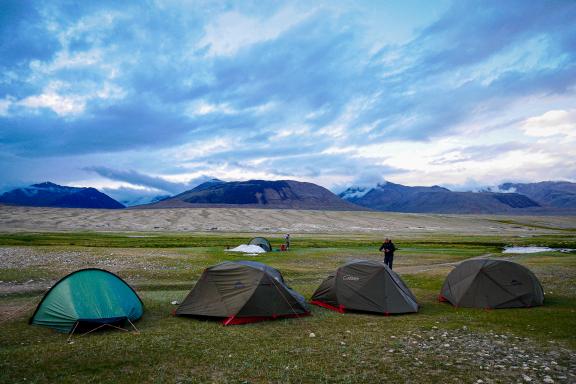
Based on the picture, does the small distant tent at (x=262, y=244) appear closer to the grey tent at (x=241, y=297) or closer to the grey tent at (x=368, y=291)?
the grey tent at (x=368, y=291)

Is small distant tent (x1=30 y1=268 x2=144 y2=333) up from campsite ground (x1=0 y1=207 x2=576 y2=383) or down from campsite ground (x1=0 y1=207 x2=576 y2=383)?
up

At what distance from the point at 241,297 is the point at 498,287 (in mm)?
13455

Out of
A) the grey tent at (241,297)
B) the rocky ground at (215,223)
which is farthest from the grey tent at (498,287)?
the rocky ground at (215,223)

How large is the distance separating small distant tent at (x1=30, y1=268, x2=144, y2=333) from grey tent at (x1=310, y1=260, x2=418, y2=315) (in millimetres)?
9667

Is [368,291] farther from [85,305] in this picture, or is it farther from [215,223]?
[215,223]

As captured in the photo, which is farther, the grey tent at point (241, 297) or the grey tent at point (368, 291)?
the grey tent at point (368, 291)

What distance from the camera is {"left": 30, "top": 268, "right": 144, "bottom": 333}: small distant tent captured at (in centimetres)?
1489

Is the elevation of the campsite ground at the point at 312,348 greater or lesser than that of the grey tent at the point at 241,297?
lesser

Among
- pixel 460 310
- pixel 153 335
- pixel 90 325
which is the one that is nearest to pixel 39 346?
pixel 90 325

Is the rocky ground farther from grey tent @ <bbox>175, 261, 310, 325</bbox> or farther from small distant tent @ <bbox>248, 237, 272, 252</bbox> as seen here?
grey tent @ <bbox>175, 261, 310, 325</bbox>

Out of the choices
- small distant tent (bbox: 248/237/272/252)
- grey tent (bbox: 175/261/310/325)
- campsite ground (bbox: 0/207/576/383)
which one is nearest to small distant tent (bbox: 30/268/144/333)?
campsite ground (bbox: 0/207/576/383)

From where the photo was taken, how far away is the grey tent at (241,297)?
55.3 feet

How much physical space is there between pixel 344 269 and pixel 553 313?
32.4ft

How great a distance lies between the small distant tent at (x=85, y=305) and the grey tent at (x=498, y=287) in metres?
16.6
